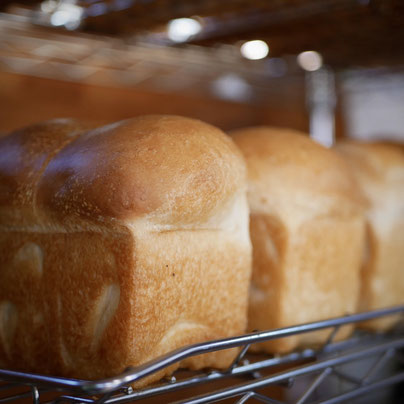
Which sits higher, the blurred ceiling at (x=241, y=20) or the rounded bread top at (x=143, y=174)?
the blurred ceiling at (x=241, y=20)

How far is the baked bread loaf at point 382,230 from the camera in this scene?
1.23 meters

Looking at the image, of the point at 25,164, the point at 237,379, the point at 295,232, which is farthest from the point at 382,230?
the point at 25,164

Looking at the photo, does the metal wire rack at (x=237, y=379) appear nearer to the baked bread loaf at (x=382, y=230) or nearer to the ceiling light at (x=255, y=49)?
the baked bread loaf at (x=382, y=230)

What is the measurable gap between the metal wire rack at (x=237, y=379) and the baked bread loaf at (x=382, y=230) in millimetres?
93

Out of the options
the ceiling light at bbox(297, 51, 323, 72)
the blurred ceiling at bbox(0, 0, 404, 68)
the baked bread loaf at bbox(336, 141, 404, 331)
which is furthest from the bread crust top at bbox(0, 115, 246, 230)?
the ceiling light at bbox(297, 51, 323, 72)

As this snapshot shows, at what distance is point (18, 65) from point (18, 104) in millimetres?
111

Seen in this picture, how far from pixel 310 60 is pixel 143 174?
3.25ft

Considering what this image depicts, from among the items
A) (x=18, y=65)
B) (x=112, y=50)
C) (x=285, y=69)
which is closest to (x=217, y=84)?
(x=285, y=69)

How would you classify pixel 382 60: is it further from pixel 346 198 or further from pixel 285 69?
pixel 346 198

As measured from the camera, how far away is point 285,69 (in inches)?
68.6

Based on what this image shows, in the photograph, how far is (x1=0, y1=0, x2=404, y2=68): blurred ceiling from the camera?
1106mm

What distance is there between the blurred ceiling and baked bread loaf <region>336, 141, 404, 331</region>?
0.96ft

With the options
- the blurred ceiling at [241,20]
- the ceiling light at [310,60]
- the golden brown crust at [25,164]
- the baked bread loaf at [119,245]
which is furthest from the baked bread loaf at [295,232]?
the ceiling light at [310,60]

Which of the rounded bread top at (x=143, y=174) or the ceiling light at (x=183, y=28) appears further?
the ceiling light at (x=183, y=28)
